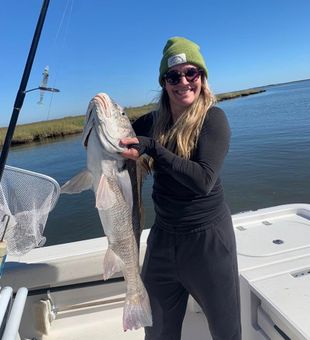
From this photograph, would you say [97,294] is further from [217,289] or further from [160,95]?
[160,95]

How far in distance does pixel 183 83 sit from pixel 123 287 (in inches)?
93.7

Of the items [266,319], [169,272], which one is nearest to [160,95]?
[169,272]

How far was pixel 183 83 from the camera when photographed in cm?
239

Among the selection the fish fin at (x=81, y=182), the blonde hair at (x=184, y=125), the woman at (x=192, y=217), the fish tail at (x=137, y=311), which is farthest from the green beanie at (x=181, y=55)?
the fish tail at (x=137, y=311)

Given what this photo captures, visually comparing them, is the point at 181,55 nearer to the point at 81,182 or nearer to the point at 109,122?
the point at 109,122

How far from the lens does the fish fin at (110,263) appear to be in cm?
235

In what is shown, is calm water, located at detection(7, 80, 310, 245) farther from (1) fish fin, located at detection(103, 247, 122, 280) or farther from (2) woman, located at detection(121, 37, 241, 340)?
(1) fish fin, located at detection(103, 247, 122, 280)

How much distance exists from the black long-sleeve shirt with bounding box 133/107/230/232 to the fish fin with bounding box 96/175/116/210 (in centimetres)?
32

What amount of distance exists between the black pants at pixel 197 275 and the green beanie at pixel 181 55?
3.48ft

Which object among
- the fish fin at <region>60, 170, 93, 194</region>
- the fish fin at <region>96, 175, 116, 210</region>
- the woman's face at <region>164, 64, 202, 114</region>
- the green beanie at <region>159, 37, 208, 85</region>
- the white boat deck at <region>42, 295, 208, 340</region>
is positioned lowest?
the white boat deck at <region>42, 295, 208, 340</region>

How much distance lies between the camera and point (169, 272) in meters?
2.50

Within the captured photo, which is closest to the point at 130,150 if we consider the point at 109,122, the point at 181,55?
the point at 109,122

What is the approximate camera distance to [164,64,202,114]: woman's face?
2365 millimetres

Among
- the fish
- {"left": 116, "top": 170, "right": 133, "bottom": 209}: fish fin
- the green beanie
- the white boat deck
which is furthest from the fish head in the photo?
the white boat deck
